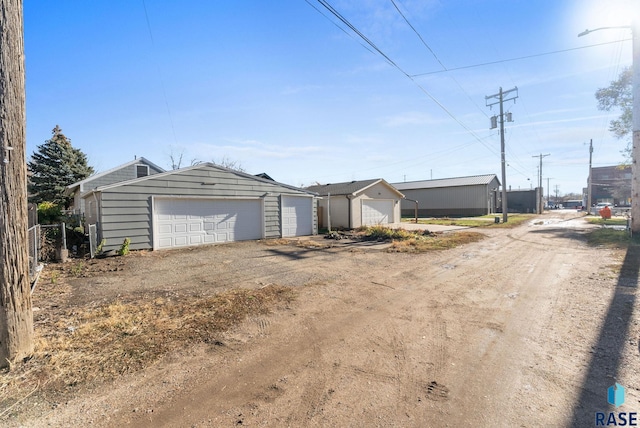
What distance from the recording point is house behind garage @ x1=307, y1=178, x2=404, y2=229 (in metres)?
19.3

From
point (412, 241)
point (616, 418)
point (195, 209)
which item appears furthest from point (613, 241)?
point (195, 209)

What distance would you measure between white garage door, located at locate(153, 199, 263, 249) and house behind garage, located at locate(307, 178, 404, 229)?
18.8ft

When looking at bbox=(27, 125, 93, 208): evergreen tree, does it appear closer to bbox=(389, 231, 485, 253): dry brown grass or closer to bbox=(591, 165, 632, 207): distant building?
bbox=(389, 231, 485, 253): dry brown grass

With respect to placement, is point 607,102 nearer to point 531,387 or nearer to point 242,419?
point 531,387

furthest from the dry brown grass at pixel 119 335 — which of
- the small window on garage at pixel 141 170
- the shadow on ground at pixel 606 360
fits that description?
the small window on garage at pixel 141 170

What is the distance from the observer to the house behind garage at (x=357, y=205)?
1931 cm

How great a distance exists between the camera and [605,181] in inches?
2338

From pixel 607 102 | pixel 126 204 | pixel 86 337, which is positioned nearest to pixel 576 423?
pixel 86 337

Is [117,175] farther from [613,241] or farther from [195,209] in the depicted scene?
[613,241]

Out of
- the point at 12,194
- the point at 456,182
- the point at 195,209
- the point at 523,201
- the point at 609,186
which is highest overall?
the point at 609,186

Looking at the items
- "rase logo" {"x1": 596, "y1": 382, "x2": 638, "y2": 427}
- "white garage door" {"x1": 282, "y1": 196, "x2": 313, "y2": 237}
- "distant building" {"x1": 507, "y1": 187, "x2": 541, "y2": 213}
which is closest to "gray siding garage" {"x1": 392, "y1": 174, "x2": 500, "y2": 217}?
"distant building" {"x1": 507, "y1": 187, "x2": 541, "y2": 213}

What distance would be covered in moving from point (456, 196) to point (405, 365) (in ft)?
115

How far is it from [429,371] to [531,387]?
0.85 metres

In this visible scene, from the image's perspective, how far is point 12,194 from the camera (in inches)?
116
